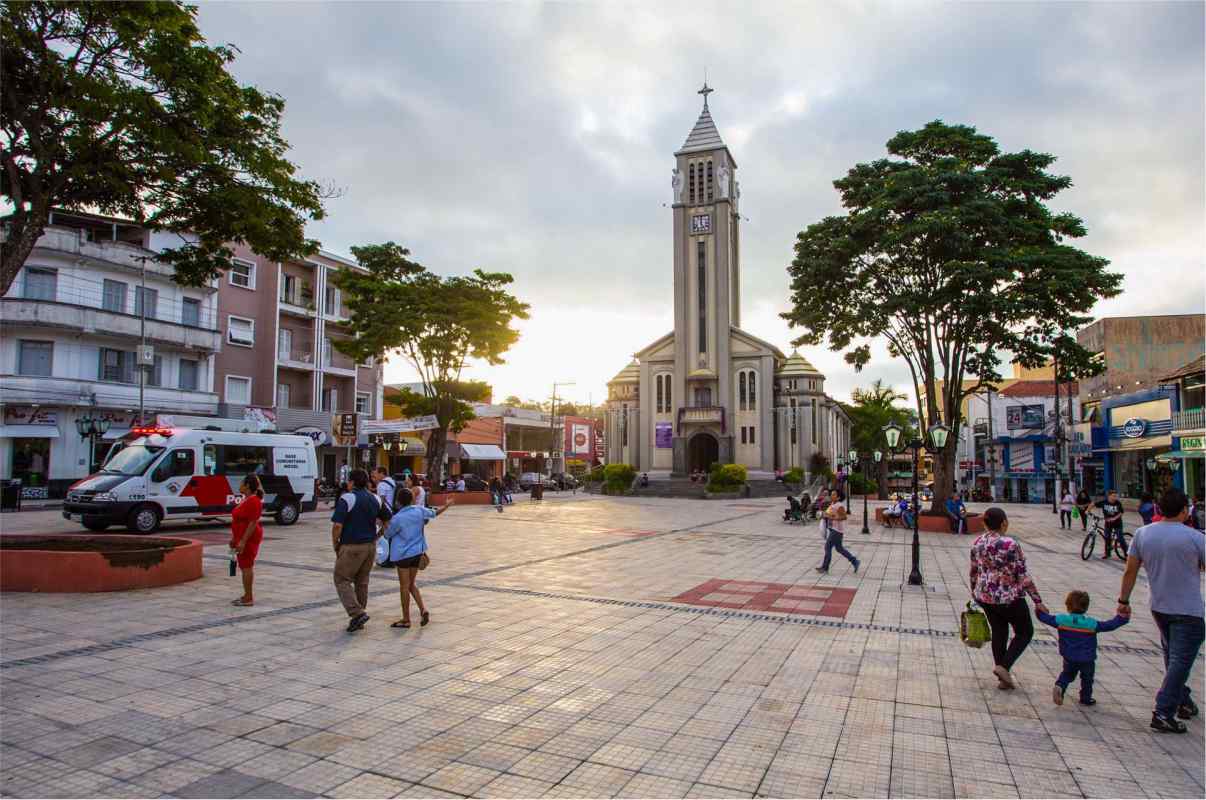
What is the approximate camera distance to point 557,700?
18.3 feet

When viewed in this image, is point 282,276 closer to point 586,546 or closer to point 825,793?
point 586,546

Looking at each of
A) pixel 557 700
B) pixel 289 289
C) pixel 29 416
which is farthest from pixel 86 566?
pixel 289 289

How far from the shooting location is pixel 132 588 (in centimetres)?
970

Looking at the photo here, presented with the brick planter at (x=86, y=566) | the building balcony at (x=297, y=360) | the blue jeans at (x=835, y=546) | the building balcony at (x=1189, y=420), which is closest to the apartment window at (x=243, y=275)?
the building balcony at (x=297, y=360)

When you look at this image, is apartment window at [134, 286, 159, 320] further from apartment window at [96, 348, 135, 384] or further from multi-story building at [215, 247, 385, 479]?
multi-story building at [215, 247, 385, 479]


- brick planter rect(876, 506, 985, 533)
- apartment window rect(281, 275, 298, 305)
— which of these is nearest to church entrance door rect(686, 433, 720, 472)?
apartment window rect(281, 275, 298, 305)

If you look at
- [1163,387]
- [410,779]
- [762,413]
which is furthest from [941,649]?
[762,413]

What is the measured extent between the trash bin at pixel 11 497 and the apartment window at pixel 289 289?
54.4ft

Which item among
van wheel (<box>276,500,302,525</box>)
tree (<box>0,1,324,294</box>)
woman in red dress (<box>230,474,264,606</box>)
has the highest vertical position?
tree (<box>0,1,324,294</box>)

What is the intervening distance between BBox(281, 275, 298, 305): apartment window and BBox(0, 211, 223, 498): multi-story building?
20.2 ft

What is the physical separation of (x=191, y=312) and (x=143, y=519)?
20422 millimetres

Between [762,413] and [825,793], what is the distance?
49.6 meters

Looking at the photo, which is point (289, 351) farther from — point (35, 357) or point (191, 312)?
point (35, 357)

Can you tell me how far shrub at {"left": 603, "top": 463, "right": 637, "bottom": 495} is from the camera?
1778 inches
